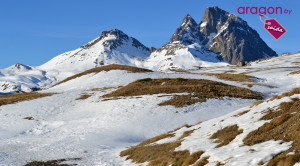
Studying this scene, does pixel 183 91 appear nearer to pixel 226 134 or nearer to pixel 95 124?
pixel 95 124

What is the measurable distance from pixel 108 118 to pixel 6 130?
1346 cm

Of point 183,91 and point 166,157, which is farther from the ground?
point 183,91

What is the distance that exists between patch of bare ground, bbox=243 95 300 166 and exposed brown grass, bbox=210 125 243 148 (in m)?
1.18

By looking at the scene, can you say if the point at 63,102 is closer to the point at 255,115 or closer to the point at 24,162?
the point at 24,162

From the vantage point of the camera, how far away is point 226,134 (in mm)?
16938

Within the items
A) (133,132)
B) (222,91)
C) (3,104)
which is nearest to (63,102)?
(3,104)

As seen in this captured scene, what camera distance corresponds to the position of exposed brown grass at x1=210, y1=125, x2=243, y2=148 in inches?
605

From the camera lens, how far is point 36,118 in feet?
135

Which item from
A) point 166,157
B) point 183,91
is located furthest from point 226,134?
point 183,91

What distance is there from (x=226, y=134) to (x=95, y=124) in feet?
70.9

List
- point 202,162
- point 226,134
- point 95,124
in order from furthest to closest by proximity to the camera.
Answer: point 95,124 → point 226,134 → point 202,162

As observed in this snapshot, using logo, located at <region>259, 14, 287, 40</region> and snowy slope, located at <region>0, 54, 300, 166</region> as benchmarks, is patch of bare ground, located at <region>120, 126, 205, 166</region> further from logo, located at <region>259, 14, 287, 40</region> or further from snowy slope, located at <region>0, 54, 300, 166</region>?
logo, located at <region>259, 14, 287, 40</region>

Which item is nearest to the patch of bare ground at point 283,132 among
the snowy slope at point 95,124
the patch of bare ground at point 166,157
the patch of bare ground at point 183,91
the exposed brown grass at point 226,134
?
the snowy slope at point 95,124

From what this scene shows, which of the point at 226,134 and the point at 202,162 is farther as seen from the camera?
the point at 226,134
